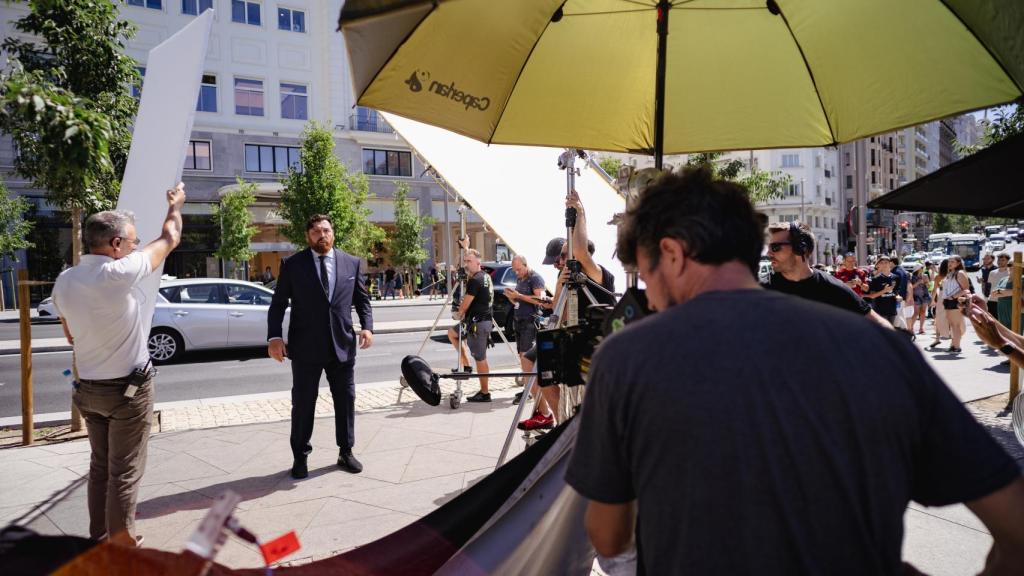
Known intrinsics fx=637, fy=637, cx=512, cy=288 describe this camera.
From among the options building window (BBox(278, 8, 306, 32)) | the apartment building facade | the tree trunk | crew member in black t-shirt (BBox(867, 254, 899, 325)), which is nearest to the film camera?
the tree trunk

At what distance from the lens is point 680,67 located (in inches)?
132

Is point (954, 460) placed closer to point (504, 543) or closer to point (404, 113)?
point (504, 543)

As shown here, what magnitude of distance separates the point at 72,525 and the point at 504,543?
3666 mm

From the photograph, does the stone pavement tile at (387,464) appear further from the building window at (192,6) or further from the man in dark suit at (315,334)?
the building window at (192,6)

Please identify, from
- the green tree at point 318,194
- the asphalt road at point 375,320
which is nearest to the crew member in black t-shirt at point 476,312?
the asphalt road at point 375,320

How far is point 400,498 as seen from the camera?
4.74 meters

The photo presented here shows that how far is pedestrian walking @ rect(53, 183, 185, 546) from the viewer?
11.6ft

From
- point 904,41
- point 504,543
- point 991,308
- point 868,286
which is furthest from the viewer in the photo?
point 991,308

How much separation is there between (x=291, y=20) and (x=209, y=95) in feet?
19.3

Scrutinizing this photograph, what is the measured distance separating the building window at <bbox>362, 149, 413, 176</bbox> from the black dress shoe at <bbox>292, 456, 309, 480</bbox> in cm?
3215

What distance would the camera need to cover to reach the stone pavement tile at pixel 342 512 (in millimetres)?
4312

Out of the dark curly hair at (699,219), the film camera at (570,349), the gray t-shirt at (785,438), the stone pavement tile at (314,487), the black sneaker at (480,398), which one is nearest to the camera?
the gray t-shirt at (785,438)

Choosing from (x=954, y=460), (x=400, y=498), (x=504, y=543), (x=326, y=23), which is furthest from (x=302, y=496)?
(x=326, y=23)

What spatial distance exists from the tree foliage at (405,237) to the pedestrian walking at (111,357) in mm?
29421
